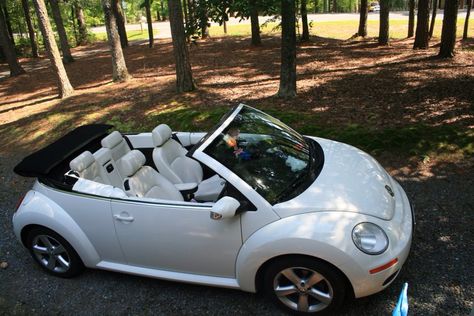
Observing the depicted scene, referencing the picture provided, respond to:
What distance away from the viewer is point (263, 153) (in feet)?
13.9

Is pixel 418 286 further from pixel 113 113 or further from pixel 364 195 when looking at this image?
pixel 113 113

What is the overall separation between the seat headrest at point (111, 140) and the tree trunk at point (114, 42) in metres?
9.50

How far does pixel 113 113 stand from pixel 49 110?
2.72 metres

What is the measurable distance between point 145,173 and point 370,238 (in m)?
2.59

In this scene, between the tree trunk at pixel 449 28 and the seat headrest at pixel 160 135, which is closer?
the seat headrest at pixel 160 135

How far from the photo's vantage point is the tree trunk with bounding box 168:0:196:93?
10523 millimetres

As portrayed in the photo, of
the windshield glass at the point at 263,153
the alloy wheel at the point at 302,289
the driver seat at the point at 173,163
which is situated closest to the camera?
the alloy wheel at the point at 302,289

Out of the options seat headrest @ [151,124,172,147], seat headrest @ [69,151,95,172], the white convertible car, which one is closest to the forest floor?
the white convertible car

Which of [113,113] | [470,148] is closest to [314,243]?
[470,148]

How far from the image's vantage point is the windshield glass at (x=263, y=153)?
3.83 metres

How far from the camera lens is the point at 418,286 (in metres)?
3.98

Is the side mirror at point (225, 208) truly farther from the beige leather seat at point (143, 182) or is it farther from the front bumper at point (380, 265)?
the beige leather seat at point (143, 182)

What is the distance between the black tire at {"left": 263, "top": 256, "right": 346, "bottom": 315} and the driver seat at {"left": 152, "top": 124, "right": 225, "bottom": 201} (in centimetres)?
143

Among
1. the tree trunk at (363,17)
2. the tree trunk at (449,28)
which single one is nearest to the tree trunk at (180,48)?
the tree trunk at (449,28)
